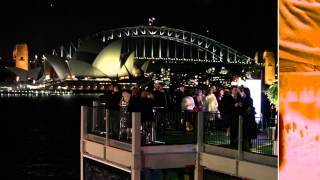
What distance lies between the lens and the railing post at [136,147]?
554 inches

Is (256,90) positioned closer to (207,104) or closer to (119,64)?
(207,104)

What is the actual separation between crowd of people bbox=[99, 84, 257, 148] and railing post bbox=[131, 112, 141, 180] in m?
0.62

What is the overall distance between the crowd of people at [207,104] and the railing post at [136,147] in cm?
62

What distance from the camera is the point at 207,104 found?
18.7 m

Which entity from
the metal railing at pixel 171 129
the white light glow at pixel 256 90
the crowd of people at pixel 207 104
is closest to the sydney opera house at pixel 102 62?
the crowd of people at pixel 207 104

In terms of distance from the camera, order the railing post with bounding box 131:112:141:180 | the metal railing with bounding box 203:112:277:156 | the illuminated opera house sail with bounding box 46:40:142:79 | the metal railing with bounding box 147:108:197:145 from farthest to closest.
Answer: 1. the illuminated opera house sail with bounding box 46:40:142:79
2. the metal railing with bounding box 147:108:197:145
3. the railing post with bounding box 131:112:141:180
4. the metal railing with bounding box 203:112:277:156

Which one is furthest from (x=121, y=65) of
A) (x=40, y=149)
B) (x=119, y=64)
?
(x=40, y=149)

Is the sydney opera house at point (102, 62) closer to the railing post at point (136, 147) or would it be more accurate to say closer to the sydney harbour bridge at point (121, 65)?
the sydney harbour bridge at point (121, 65)

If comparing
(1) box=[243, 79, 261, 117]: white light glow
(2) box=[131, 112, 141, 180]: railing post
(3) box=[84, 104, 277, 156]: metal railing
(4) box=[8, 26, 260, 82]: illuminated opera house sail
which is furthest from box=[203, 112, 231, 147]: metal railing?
(4) box=[8, 26, 260, 82]: illuminated opera house sail

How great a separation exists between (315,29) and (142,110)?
488 inches

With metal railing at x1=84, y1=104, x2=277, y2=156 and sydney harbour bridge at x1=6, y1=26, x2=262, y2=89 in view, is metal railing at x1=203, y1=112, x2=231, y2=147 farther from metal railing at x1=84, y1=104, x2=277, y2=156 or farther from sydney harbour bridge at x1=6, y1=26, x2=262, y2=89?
sydney harbour bridge at x1=6, y1=26, x2=262, y2=89

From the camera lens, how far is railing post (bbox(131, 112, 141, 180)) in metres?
14.1

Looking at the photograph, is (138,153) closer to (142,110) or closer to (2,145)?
(142,110)

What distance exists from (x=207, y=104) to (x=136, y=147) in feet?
16.3
